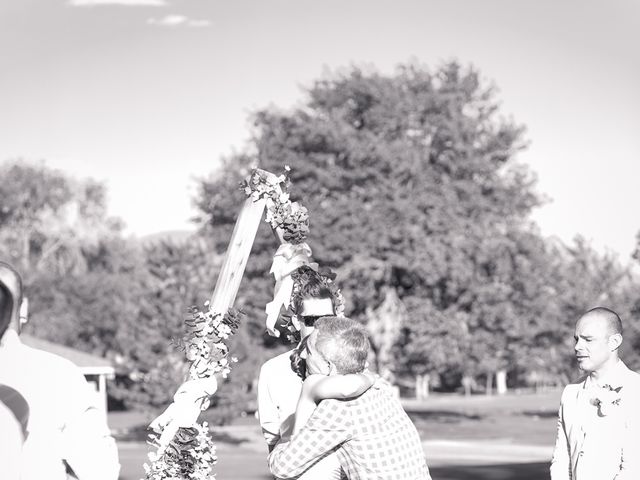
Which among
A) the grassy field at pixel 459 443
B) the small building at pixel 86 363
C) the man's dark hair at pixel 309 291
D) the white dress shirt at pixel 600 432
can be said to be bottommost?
the grassy field at pixel 459 443

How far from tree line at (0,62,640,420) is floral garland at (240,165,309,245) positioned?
87.5 feet

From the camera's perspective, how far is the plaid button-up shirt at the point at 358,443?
13.1 feet

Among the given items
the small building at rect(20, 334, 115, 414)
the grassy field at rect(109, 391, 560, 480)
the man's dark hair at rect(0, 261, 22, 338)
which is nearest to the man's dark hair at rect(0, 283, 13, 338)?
the man's dark hair at rect(0, 261, 22, 338)

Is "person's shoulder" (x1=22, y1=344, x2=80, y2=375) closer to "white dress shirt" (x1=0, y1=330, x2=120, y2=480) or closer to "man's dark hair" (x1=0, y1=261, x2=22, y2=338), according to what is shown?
"white dress shirt" (x1=0, y1=330, x2=120, y2=480)

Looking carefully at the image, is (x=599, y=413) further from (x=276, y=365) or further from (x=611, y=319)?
(x=276, y=365)

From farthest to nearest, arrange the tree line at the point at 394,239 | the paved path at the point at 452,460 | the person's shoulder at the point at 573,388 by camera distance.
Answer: the tree line at the point at 394,239
the paved path at the point at 452,460
the person's shoulder at the point at 573,388

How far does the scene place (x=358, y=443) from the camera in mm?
4027

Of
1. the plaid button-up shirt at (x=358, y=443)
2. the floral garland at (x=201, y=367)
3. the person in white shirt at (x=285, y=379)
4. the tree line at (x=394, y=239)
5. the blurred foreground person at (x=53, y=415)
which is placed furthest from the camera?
the tree line at (x=394, y=239)

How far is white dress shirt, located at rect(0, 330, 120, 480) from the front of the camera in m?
3.31

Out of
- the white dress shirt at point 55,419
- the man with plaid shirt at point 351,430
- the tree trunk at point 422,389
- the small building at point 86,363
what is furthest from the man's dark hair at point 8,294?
the tree trunk at point 422,389

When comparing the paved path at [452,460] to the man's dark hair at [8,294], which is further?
the paved path at [452,460]

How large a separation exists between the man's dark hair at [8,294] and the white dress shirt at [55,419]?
150 mm

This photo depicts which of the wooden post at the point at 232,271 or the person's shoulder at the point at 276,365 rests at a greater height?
the wooden post at the point at 232,271

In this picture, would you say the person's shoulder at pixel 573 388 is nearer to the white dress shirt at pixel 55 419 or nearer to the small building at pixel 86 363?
the white dress shirt at pixel 55 419
